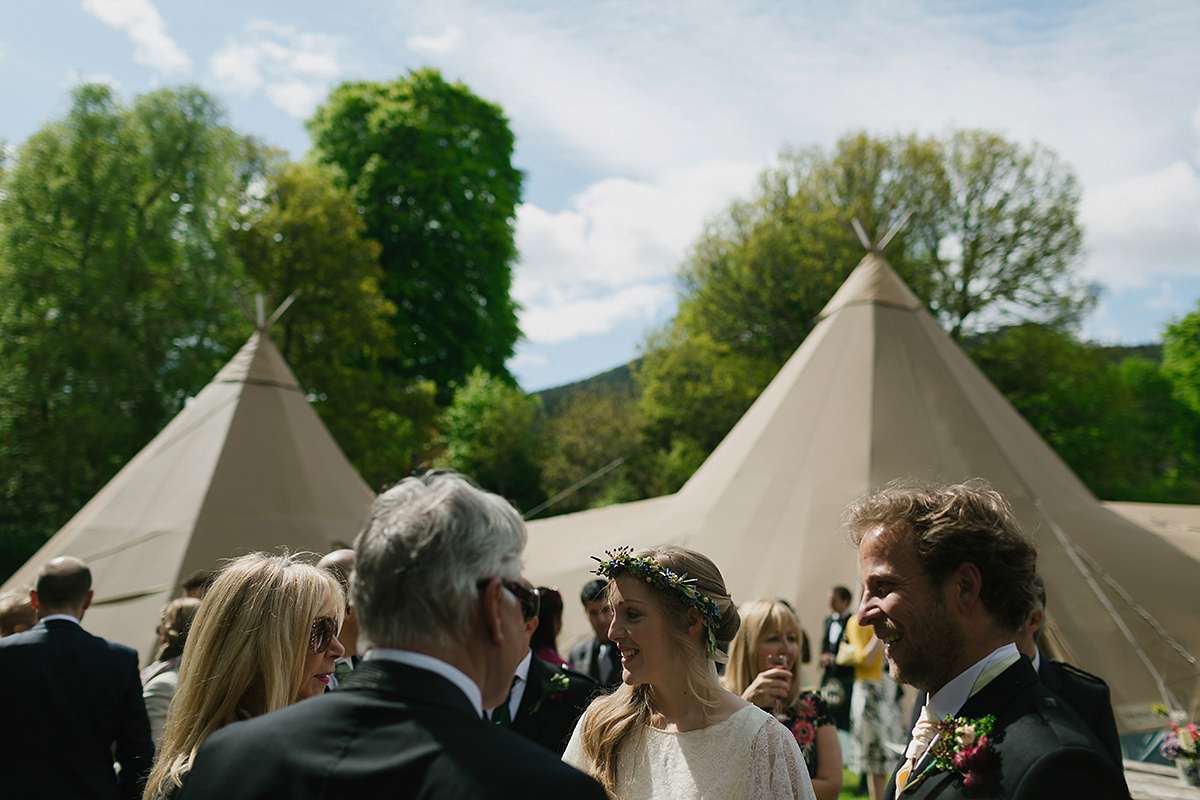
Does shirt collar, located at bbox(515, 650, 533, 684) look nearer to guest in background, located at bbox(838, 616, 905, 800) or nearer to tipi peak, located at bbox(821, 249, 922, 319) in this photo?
guest in background, located at bbox(838, 616, 905, 800)

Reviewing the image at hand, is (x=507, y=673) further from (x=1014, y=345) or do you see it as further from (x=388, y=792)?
(x=1014, y=345)

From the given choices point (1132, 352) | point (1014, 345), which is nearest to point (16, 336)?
point (1014, 345)

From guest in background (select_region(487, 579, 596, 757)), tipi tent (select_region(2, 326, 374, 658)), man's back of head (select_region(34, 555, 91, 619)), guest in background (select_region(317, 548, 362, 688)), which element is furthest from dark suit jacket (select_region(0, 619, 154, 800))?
tipi tent (select_region(2, 326, 374, 658))

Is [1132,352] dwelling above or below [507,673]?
above

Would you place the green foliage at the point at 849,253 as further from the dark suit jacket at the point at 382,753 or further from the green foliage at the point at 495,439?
the dark suit jacket at the point at 382,753

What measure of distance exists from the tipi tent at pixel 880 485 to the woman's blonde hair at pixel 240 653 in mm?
5701

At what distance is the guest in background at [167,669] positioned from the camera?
3492mm

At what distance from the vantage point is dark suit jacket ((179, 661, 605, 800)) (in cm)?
127

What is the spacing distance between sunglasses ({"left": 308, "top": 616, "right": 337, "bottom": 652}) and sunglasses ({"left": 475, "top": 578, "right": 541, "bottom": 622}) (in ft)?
3.25

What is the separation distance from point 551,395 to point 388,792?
73968 millimetres

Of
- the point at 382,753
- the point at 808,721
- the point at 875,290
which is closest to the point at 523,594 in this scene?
the point at 382,753

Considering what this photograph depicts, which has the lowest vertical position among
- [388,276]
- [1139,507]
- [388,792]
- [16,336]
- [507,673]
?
[1139,507]

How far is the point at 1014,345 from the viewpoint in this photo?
24234 mm

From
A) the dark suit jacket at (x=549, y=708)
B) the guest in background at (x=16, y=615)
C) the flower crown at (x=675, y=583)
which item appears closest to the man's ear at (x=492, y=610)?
the flower crown at (x=675, y=583)
